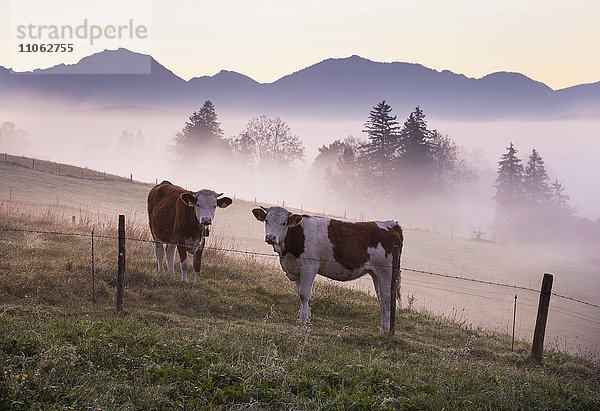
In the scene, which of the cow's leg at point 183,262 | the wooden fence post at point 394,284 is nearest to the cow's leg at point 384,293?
the wooden fence post at point 394,284

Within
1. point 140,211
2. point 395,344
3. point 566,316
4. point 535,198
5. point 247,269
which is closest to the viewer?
point 395,344

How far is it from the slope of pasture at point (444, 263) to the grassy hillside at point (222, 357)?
8655 mm

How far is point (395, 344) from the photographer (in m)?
12.1

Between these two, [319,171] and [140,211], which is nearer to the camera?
[140,211]

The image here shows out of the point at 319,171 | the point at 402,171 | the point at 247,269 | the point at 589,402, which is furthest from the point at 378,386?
the point at 319,171

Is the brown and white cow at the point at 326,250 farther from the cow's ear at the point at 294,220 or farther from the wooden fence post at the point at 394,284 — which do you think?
the wooden fence post at the point at 394,284

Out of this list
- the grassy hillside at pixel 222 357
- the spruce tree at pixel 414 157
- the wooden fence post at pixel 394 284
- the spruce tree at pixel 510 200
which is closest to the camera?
the grassy hillside at pixel 222 357

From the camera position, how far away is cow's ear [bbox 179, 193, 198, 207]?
16016 millimetres

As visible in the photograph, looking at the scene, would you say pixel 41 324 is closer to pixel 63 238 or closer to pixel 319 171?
pixel 63 238

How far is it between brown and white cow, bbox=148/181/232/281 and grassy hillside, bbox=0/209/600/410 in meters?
1.26

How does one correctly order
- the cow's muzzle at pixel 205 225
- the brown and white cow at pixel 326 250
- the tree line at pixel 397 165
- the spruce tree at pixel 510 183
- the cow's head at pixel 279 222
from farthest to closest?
the spruce tree at pixel 510 183
the tree line at pixel 397 165
the cow's muzzle at pixel 205 225
the brown and white cow at pixel 326 250
the cow's head at pixel 279 222

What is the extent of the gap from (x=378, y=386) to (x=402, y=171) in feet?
210

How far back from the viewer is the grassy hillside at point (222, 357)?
7449mm

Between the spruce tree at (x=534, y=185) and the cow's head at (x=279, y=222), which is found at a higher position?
the cow's head at (x=279, y=222)
